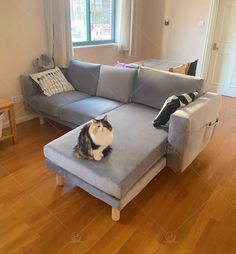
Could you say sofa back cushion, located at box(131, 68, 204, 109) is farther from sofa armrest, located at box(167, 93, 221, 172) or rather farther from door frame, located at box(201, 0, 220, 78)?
door frame, located at box(201, 0, 220, 78)

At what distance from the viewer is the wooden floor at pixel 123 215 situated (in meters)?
1.50

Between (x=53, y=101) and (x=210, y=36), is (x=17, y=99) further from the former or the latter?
(x=210, y=36)

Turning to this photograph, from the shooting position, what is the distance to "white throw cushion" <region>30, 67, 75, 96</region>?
112 inches

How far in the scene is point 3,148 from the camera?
252 cm

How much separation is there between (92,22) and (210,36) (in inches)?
81.1

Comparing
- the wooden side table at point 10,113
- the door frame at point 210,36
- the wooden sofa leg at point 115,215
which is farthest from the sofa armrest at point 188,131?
the door frame at point 210,36

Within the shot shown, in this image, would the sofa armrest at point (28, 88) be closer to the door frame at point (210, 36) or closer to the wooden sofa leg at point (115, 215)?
the wooden sofa leg at point (115, 215)

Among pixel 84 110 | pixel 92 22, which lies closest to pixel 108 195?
pixel 84 110

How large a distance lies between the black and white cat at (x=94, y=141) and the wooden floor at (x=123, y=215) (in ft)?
1.38

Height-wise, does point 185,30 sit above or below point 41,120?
above

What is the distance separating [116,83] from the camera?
2.75 meters

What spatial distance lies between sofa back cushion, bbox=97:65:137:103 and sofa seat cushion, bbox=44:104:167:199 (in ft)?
1.92

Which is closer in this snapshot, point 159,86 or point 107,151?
point 107,151

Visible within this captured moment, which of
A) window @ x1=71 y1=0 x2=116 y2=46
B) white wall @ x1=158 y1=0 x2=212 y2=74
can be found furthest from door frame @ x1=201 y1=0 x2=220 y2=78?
window @ x1=71 y1=0 x2=116 y2=46
